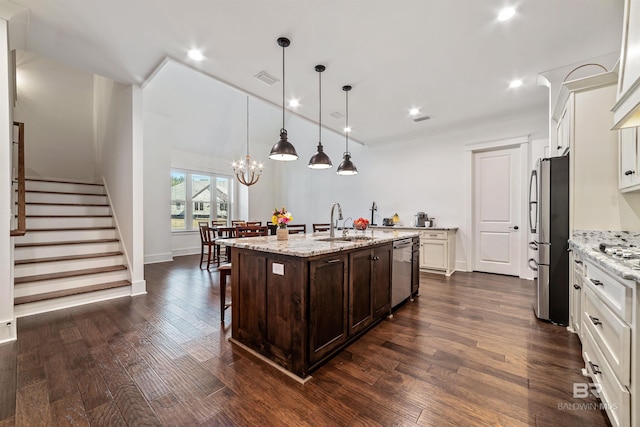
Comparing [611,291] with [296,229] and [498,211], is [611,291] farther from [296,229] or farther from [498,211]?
[296,229]

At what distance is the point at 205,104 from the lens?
6.26 metres

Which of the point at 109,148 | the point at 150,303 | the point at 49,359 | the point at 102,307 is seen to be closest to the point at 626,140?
the point at 49,359

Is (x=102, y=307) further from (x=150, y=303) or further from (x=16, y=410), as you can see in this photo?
(x=16, y=410)

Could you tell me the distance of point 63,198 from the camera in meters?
4.64

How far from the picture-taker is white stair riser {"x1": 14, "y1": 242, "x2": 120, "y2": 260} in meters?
3.40

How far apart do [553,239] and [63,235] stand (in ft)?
20.7

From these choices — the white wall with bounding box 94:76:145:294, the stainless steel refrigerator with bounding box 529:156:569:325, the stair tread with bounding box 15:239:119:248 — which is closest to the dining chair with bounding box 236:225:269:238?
the white wall with bounding box 94:76:145:294

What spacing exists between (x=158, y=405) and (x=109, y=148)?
4.96m

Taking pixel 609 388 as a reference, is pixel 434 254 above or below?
above

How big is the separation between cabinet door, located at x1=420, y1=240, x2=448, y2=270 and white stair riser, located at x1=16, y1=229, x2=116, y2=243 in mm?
5439

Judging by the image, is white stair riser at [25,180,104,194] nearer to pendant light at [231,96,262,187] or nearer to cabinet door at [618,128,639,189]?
pendant light at [231,96,262,187]

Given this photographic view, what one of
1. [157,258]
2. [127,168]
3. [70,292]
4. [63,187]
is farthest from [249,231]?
[63,187]

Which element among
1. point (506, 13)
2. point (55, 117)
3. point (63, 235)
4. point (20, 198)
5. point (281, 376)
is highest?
point (55, 117)

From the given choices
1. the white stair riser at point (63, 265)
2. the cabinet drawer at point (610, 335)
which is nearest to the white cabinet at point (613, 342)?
the cabinet drawer at point (610, 335)
